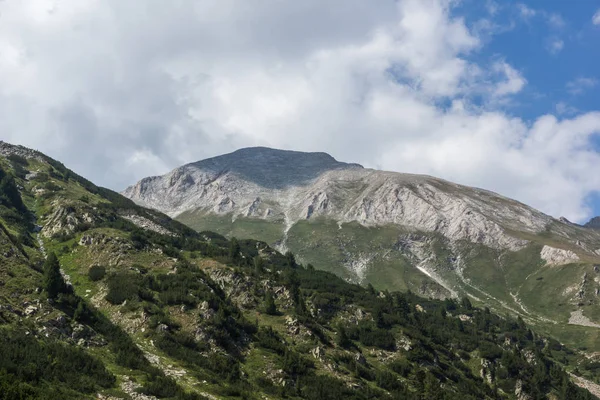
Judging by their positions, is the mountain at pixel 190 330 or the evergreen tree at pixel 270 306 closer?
the mountain at pixel 190 330

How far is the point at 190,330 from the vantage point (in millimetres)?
69688

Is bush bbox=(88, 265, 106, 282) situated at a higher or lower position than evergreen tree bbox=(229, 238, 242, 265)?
lower

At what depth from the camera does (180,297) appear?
76.6 metres

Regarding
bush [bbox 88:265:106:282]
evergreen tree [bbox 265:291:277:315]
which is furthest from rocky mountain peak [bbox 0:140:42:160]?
evergreen tree [bbox 265:291:277:315]

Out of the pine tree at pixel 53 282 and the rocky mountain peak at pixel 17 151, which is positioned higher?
the rocky mountain peak at pixel 17 151

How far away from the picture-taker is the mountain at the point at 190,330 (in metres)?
51.4

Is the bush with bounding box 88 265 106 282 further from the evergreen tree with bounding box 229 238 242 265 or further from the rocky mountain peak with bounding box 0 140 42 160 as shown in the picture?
the rocky mountain peak with bounding box 0 140 42 160

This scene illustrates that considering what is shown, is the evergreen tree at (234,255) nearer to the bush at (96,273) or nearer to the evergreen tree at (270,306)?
the evergreen tree at (270,306)

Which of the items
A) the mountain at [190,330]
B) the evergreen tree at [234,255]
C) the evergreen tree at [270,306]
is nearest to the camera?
the mountain at [190,330]

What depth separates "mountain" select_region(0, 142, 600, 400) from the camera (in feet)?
169

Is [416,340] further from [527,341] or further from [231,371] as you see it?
[527,341]

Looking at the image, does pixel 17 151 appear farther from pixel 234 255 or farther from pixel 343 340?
pixel 343 340

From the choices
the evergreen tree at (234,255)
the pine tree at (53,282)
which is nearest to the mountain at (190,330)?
the pine tree at (53,282)

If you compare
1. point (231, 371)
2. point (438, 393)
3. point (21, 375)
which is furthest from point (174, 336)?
point (438, 393)
